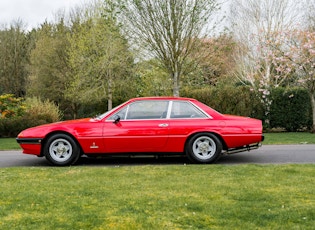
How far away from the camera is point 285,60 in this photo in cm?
1825

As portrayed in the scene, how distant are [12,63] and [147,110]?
3352 cm

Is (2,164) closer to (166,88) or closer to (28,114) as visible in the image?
(28,114)

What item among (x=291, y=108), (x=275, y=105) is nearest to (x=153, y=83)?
(x=275, y=105)

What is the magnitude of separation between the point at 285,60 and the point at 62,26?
22656mm

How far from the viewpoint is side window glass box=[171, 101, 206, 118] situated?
28.1ft

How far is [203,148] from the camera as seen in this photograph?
8.39 metres

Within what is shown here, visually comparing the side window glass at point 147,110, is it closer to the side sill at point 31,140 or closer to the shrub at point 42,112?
the side sill at point 31,140

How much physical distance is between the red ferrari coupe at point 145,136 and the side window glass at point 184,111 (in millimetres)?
49

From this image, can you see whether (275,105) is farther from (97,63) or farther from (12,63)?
(12,63)

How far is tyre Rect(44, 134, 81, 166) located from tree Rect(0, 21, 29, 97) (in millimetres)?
31754

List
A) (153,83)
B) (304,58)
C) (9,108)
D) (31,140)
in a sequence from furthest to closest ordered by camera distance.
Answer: (153,83) → (9,108) → (304,58) → (31,140)

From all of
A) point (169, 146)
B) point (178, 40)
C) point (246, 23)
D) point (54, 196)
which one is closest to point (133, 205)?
point (54, 196)

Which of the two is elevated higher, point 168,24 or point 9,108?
point 168,24

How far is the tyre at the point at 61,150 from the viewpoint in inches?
331
